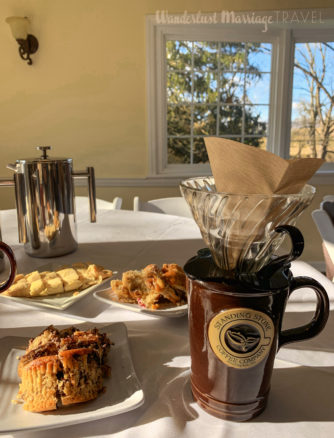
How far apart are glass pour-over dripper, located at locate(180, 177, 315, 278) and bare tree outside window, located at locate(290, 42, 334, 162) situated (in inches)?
120

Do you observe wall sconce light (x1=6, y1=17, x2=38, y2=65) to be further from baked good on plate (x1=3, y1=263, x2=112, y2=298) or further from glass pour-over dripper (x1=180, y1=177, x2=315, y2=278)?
glass pour-over dripper (x1=180, y1=177, x2=315, y2=278)

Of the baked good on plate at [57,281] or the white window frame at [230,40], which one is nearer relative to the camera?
the baked good on plate at [57,281]

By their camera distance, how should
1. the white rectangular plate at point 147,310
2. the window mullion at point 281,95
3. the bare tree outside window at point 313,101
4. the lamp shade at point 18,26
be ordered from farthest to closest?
the bare tree outside window at point 313,101 < the window mullion at point 281,95 < the lamp shade at point 18,26 < the white rectangular plate at point 147,310

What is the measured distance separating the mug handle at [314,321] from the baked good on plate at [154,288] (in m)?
0.29

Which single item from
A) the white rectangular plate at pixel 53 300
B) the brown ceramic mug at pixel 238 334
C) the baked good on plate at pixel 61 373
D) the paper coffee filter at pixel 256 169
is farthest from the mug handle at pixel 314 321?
the white rectangular plate at pixel 53 300

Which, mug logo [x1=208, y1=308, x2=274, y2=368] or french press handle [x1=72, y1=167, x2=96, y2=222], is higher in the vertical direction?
french press handle [x1=72, y1=167, x2=96, y2=222]

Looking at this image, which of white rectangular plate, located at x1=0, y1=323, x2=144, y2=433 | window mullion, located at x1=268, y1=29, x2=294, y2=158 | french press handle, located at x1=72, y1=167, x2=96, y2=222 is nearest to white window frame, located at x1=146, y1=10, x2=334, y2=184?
window mullion, located at x1=268, y1=29, x2=294, y2=158

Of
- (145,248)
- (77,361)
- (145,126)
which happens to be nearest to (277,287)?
(77,361)

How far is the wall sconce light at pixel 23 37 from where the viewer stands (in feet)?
8.54

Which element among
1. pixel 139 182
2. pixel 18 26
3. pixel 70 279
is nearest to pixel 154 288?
pixel 70 279

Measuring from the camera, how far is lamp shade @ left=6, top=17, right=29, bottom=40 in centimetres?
260

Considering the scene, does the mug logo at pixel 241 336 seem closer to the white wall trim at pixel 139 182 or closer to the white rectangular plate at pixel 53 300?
the white rectangular plate at pixel 53 300

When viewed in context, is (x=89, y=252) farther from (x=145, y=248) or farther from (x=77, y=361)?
(x=77, y=361)

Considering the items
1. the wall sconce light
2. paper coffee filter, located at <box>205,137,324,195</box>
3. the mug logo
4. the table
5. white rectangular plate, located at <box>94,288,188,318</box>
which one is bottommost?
the table
